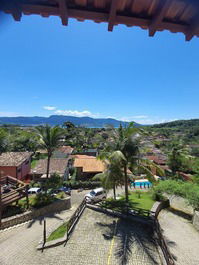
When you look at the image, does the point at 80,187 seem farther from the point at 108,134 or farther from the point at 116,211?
the point at 108,134

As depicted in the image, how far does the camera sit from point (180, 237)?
10.1m

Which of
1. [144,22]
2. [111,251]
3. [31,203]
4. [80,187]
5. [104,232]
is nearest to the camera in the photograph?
[144,22]

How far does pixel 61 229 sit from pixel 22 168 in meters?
15.1

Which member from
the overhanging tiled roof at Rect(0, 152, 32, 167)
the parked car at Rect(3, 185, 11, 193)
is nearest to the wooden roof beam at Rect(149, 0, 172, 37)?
the parked car at Rect(3, 185, 11, 193)

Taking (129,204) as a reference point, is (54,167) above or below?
above

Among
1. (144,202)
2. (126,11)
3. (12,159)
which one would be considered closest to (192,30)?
(126,11)

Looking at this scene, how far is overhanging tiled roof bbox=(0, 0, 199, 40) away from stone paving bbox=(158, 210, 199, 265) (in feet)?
33.9

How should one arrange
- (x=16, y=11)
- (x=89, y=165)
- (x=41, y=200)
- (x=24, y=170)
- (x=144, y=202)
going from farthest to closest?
(x=89, y=165), (x=24, y=170), (x=144, y=202), (x=41, y=200), (x=16, y=11)

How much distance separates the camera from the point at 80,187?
24.6 metres

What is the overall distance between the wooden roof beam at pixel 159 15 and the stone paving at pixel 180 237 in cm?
1034

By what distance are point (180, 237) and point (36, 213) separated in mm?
10858

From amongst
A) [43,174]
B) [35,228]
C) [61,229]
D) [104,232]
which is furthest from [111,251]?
[43,174]

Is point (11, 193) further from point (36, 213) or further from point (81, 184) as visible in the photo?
point (81, 184)

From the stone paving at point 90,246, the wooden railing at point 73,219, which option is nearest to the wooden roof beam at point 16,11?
the stone paving at point 90,246
